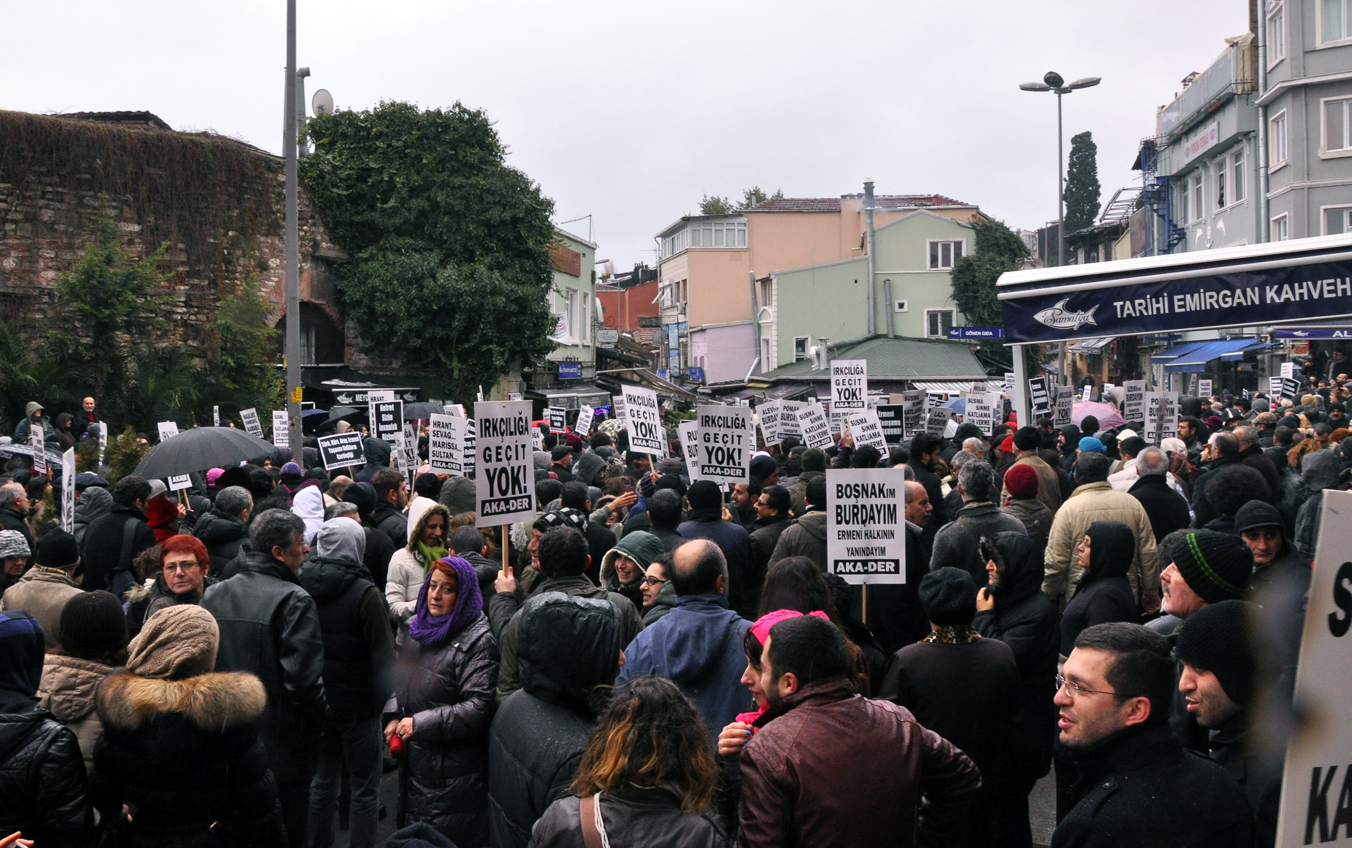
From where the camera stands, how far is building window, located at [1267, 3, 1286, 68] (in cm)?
3401

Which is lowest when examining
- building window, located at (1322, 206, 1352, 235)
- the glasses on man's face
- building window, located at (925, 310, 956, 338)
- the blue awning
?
the glasses on man's face

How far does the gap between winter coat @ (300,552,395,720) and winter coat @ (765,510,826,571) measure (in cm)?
247

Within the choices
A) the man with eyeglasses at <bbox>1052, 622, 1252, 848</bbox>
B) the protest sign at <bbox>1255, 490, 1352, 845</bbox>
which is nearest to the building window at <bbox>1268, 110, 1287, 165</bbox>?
the man with eyeglasses at <bbox>1052, 622, 1252, 848</bbox>

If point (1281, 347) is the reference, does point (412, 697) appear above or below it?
below

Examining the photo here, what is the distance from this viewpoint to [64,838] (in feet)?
12.3

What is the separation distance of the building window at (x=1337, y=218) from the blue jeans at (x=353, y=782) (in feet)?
113

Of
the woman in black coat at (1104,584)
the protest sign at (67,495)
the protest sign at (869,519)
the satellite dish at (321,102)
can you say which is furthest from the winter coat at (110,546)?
the satellite dish at (321,102)

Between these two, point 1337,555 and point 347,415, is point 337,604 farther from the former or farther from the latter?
point 347,415

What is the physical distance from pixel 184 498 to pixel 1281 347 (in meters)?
33.5

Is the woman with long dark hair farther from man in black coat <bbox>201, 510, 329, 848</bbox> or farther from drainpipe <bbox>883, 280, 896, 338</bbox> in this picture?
drainpipe <bbox>883, 280, 896, 338</bbox>

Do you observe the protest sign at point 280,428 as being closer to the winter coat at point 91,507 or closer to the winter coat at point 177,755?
the winter coat at point 91,507

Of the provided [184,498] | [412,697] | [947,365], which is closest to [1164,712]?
[412,697]

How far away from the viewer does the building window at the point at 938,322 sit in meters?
53.9

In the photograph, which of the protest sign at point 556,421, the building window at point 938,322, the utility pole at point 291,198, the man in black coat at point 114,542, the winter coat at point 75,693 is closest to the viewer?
the winter coat at point 75,693
